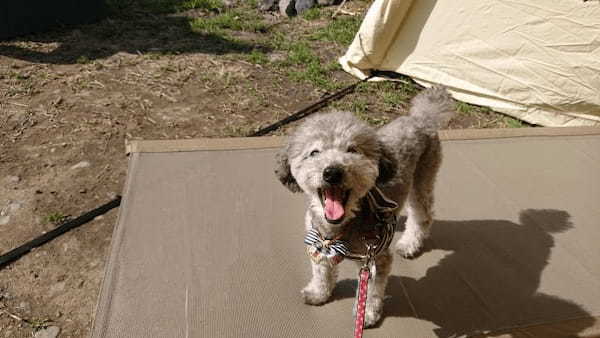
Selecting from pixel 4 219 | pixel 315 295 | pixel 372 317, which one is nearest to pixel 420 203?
pixel 372 317

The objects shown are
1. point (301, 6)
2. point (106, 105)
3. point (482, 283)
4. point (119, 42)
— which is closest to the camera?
point (482, 283)

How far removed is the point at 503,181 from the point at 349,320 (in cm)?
216

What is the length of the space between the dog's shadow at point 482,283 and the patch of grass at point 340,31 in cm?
423

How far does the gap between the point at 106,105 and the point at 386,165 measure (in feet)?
12.6

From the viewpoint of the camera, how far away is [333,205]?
6.91 ft

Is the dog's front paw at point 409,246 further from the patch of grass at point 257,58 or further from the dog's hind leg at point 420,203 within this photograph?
the patch of grass at point 257,58

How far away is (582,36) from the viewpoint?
15.0 feet

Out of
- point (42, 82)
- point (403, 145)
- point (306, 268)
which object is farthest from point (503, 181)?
point (42, 82)

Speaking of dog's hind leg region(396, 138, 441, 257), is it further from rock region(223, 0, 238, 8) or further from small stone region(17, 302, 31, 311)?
rock region(223, 0, 238, 8)

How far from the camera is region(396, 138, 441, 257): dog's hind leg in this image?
2.91 meters

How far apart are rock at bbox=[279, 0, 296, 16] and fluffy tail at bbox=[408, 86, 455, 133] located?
5.25m

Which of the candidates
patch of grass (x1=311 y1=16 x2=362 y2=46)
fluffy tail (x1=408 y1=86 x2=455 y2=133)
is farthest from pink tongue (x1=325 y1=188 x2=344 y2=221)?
patch of grass (x1=311 y1=16 x2=362 y2=46)

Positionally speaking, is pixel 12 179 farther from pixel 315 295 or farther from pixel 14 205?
pixel 315 295

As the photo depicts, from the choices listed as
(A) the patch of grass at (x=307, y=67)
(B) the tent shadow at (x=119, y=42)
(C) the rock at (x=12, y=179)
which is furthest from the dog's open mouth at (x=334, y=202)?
(B) the tent shadow at (x=119, y=42)
